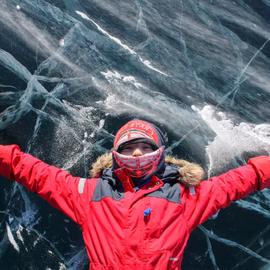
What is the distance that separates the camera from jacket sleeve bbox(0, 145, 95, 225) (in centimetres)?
230

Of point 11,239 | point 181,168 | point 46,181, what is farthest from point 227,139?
point 11,239

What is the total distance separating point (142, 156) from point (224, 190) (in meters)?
0.42

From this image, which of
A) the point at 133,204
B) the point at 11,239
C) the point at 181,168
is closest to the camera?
the point at 133,204

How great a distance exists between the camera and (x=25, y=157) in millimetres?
2350

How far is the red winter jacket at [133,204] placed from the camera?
86.6 inches

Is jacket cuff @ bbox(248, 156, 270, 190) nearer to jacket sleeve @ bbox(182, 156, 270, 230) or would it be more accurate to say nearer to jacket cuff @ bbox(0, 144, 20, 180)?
jacket sleeve @ bbox(182, 156, 270, 230)

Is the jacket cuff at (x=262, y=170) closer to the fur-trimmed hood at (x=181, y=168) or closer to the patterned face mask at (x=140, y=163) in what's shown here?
the fur-trimmed hood at (x=181, y=168)

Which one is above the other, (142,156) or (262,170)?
(262,170)

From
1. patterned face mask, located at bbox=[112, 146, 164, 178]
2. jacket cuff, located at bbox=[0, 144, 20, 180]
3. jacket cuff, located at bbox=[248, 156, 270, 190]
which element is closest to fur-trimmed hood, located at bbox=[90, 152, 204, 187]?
patterned face mask, located at bbox=[112, 146, 164, 178]

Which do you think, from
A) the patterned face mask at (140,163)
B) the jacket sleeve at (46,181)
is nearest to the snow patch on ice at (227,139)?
the patterned face mask at (140,163)

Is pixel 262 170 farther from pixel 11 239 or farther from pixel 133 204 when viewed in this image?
pixel 11 239

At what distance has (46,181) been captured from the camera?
2.34 m

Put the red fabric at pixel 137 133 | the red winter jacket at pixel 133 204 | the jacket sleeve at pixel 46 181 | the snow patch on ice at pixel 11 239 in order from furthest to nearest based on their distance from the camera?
1. the snow patch on ice at pixel 11 239
2. the red fabric at pixel 137 133
3. the jacket sleeve at pixel 46 181
4. the red winter jacket at pixel 133 204

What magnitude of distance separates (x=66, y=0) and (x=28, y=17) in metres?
0.24
